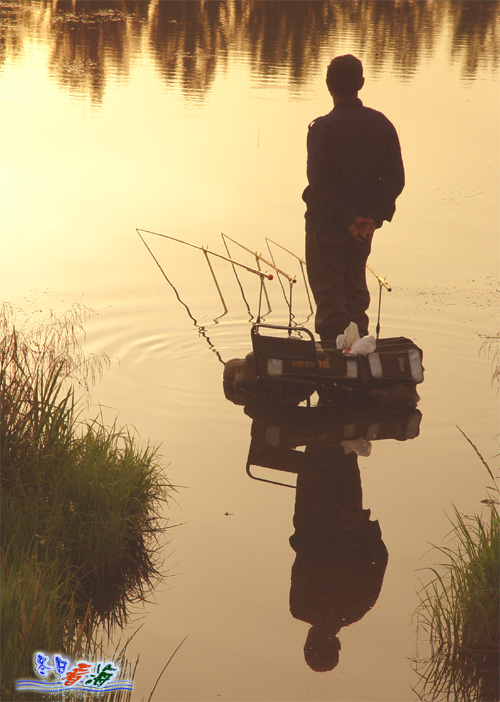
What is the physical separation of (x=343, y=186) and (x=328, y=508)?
85.9 inches

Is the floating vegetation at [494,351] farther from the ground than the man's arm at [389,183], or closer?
closer

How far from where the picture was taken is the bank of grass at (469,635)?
10.2 feet

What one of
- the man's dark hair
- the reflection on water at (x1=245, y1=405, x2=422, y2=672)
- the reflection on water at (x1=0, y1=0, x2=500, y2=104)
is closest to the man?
the man's dark hair

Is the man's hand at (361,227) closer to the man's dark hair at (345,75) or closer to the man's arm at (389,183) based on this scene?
the man's arm at (389,183)

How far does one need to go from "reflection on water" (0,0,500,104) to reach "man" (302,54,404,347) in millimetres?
10021

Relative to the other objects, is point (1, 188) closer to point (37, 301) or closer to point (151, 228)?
point (151, 228)

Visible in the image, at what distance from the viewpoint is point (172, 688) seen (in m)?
3.04

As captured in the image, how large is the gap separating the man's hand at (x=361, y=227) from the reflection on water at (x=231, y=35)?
1018 cm

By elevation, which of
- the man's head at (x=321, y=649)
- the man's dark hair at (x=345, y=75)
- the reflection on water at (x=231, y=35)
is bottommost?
the man's head at (x=321, y=649)

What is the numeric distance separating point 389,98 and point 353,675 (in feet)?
45.0

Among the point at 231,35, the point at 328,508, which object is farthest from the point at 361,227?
the point at 231,35

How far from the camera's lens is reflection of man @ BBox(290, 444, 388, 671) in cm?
342

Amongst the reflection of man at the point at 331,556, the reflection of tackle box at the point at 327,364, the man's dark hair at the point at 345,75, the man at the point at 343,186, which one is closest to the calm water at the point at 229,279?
the reflection of man at the point at 331,556

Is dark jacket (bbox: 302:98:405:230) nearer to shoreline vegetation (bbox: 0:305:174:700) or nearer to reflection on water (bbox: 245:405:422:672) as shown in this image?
reflection on water (bbox: 245:405:422:672)
